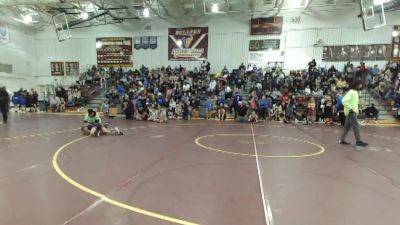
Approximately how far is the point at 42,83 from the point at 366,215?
28.9 metres

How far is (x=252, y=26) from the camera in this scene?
22.7 m

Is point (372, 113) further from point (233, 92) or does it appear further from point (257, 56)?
point (257, 56)

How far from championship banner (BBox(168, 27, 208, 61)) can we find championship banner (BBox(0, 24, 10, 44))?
13163mm

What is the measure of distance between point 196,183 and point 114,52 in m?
22.6

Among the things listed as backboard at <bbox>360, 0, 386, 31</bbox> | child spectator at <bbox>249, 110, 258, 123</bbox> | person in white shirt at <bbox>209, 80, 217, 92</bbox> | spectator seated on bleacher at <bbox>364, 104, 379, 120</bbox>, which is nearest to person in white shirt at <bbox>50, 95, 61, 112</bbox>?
person in white shirt at <bbox>209, 80, 217, 92</bbox>

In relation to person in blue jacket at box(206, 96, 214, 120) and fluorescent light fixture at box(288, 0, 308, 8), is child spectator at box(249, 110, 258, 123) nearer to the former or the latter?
person in blue jacket at box(206, 96, 214, 120)

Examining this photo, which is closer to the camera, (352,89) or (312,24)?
(352,89)

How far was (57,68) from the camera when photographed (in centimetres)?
2672

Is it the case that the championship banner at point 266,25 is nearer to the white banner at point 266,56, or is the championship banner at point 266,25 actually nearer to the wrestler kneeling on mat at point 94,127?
the white banner at point 266,56

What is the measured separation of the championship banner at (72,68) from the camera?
86.0 feet

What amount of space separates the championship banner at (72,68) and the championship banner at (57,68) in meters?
0.51

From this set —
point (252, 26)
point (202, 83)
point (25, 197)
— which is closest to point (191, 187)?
point (25, 197)

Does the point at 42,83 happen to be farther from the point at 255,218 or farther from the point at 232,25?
the point at 255,218

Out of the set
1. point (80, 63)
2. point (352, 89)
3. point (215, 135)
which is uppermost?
point (80, 63)
